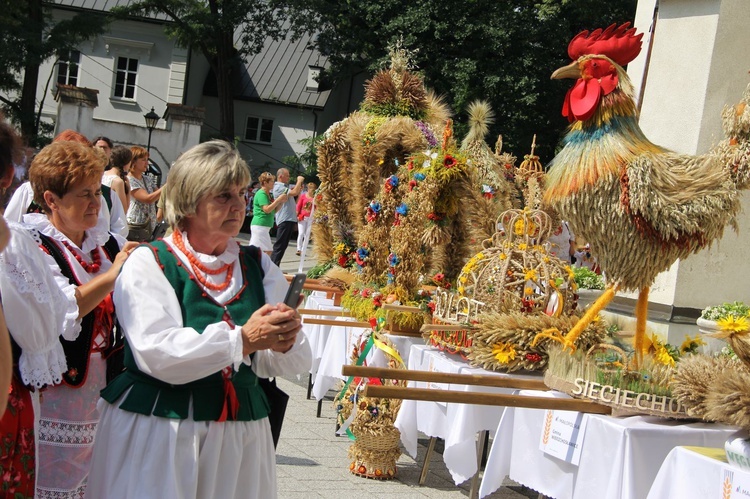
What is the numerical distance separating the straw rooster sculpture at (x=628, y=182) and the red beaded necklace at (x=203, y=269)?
1910 mm

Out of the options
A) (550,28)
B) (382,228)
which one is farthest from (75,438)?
(550,28)

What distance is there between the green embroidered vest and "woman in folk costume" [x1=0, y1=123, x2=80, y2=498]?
235 mm

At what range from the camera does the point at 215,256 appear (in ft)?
9.56

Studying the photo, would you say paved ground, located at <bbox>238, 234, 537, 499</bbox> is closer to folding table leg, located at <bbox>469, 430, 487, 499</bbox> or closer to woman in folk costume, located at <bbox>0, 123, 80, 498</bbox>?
folding table leg, located at <bbox>469, 430, 487, 499</bbox>

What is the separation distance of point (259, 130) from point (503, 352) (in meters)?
31.7

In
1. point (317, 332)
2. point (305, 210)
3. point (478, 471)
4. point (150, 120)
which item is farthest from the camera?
point (150, 120)

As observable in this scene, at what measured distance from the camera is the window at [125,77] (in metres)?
34.5

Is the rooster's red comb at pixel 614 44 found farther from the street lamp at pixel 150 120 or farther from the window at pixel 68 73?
the window at pixel 68 73

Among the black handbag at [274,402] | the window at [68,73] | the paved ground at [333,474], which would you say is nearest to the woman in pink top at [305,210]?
the paved ground at [333,474]

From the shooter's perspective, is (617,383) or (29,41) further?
(29,41)


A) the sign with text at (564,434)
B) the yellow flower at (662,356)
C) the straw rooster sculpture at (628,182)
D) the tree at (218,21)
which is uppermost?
the tree at (218,21)

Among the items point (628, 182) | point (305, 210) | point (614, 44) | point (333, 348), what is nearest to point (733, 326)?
point (628, 182)

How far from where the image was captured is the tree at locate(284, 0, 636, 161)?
24078 millimetres

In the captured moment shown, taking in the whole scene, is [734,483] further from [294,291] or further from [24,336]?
[24,336]
